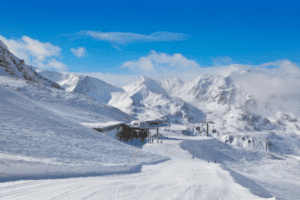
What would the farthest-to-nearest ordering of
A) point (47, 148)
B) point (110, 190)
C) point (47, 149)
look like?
point (47, 148) < point (47, 149) < point (110, 190)

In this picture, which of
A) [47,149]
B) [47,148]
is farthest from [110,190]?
[47,148]

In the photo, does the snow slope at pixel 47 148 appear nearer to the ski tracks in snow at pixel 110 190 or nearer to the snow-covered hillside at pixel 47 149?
the snow-covered hillside at pixel 47 149

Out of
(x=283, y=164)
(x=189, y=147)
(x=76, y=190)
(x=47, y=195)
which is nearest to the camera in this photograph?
(x=47, y=195)

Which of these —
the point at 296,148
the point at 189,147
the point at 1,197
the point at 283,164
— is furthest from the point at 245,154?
the point at 296,148

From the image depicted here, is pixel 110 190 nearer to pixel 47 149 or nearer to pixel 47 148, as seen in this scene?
pixel 47 149

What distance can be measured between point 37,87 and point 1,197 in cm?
3012

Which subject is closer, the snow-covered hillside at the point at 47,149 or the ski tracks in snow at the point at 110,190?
the ski tracks in snow at the point at 110,190

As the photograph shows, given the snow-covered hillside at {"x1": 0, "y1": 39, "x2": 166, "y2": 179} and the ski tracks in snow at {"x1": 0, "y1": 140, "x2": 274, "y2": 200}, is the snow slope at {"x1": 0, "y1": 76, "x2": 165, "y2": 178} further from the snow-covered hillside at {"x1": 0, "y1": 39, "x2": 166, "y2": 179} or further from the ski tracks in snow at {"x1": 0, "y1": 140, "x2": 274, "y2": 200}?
the ski tracks in snow at {"x1": 0, "y1": 140, "x2": 274, "y2": 200}

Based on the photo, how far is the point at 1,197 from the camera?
5.02 meters

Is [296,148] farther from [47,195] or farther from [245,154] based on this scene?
[47,195]

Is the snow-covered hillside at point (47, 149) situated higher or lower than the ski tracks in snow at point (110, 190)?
higher

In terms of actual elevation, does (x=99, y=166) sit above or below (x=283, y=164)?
above

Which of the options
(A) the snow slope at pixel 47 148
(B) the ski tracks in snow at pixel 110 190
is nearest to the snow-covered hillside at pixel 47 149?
(A) the snow slope at pixel 47 148

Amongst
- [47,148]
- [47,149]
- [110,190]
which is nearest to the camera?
[110,190]
